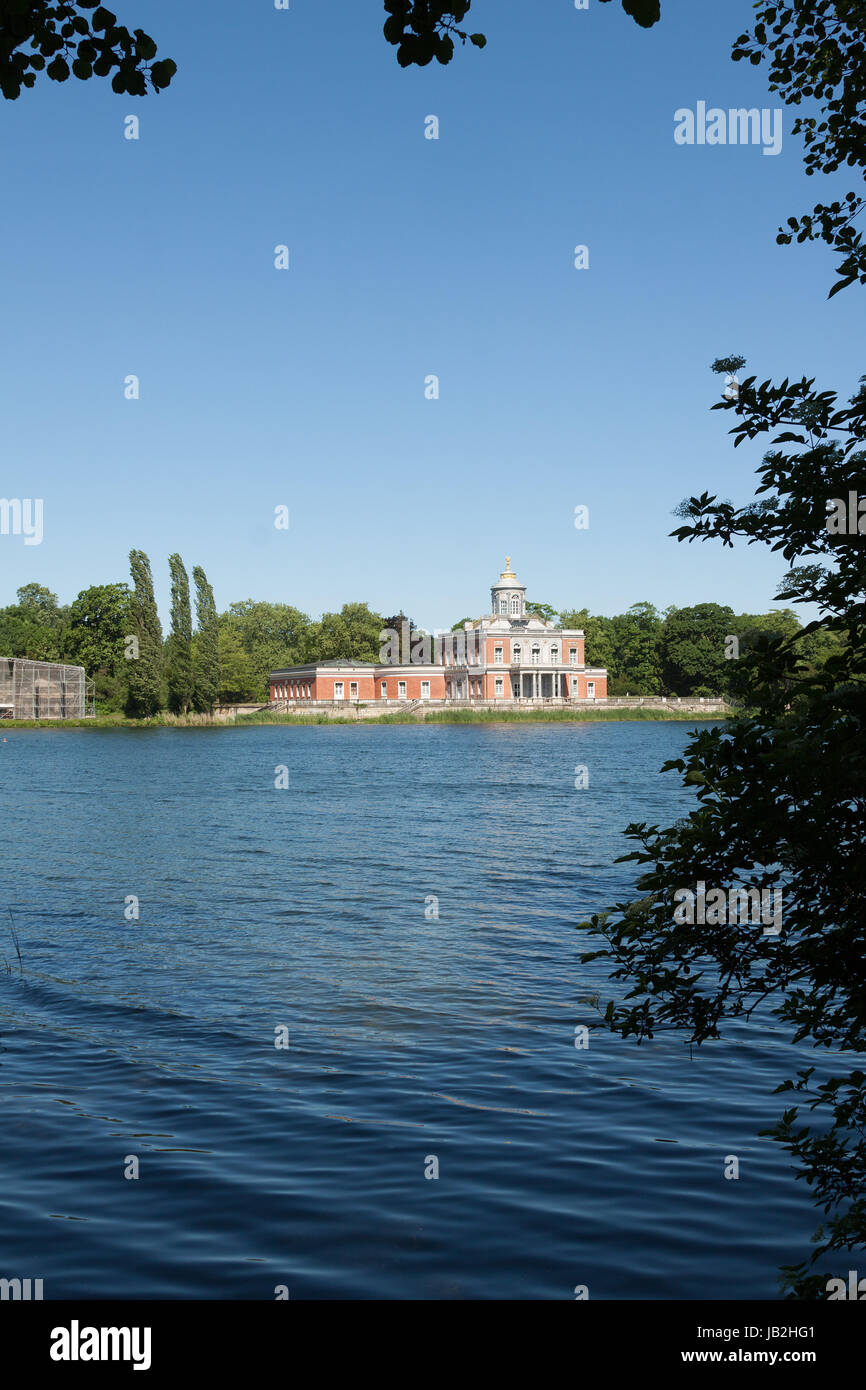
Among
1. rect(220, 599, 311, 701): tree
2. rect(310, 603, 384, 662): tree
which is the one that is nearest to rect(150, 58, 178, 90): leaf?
rect(310, 603, 384, 662): tree

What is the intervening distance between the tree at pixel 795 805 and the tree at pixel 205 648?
3441 inches

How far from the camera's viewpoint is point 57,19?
453 centimetres

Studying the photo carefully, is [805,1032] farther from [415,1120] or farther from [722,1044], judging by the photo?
[722,1044]

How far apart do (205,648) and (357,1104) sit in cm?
8569

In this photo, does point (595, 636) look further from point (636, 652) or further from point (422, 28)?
point (422, 28)

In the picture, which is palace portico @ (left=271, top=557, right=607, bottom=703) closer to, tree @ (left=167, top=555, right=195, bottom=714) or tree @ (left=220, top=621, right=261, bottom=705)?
tree @ (left=220, top=621, right=261, bottom=705)

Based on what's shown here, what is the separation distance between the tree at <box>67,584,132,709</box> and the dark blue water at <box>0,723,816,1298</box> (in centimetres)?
8425

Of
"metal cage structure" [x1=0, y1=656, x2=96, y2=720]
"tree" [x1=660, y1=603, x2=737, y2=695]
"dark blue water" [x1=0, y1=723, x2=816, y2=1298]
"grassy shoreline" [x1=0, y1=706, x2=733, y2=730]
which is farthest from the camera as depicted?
"tree" [x1=660, y1=603, x2=737, y2=695]

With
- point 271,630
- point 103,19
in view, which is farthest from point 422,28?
point 271,630

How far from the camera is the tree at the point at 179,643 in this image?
8950 cm

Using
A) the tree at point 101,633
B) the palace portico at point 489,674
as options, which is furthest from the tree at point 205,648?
the palace portico at point 489,674

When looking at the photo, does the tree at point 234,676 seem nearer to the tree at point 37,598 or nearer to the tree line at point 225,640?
the tree line at point 225,640

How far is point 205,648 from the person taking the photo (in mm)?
92688

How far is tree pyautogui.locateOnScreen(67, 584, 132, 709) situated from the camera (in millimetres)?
103250
